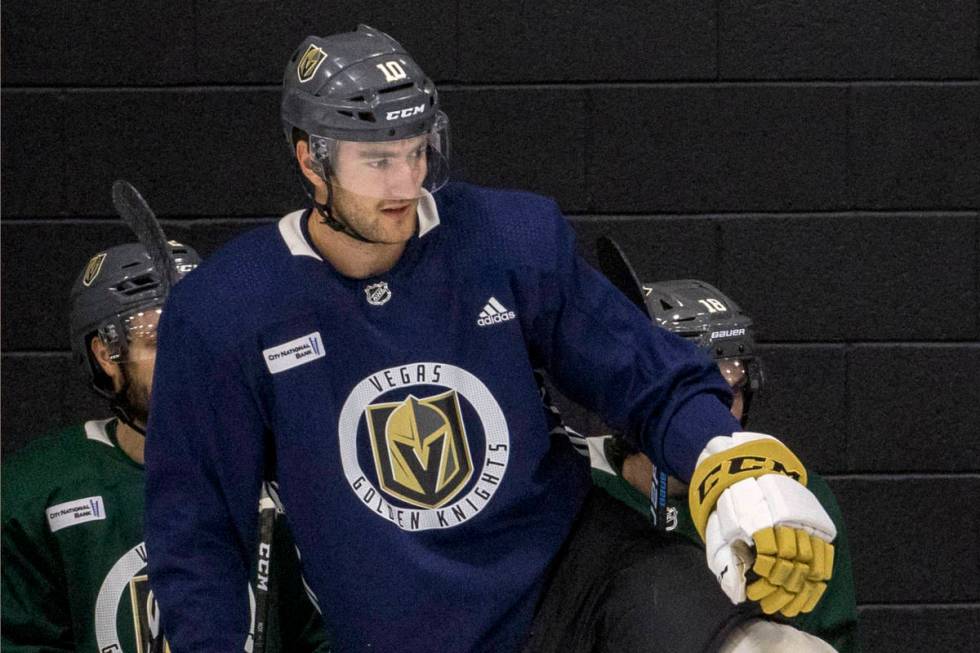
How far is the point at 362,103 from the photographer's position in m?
2.29

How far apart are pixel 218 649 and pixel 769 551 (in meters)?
0.85

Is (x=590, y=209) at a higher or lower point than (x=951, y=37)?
lower

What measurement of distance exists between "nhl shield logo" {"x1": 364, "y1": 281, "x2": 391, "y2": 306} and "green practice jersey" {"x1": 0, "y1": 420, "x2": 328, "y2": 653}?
0.88m

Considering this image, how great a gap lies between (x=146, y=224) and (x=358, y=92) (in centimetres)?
78

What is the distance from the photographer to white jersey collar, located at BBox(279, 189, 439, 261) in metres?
2.30

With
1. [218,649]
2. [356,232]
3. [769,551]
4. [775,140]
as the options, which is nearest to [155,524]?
[218,649]

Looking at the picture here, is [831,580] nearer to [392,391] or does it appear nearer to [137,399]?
[392,391]

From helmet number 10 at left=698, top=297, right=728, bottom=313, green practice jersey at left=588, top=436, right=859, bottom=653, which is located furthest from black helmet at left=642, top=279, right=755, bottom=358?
green practice jersey at left=588, top=436, right=859, bottom=653

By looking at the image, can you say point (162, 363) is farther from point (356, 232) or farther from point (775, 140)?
point (775, 140)

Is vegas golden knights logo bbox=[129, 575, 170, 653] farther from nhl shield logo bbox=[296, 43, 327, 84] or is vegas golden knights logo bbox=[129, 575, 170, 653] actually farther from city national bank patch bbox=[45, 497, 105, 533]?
nhl shield logo bbox=[296, 43, 327, 84]

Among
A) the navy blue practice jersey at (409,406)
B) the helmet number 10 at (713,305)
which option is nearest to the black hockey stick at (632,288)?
the navy blue practice jersey at (409,406)

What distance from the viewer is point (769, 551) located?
1.92 m

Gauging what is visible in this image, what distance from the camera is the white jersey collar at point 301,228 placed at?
230 cm

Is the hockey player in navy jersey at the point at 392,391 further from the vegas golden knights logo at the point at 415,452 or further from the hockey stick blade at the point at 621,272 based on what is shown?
the hockey stick blade at the point at 621,272
